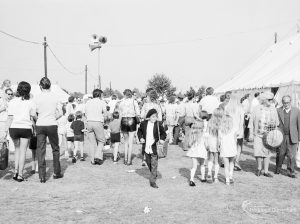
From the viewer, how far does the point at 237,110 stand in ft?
29.5

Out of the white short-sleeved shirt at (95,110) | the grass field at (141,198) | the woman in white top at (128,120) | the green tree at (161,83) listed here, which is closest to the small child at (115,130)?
the woman in white top at (128,120)

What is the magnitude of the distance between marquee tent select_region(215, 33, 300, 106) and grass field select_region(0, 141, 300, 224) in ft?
24.6

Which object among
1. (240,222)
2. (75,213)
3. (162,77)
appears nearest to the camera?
(240,222)

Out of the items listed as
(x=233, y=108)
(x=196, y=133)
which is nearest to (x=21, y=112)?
(x=196, y=133)

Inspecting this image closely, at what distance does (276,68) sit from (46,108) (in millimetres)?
14672

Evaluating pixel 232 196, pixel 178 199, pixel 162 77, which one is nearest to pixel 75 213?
pixel 178 199

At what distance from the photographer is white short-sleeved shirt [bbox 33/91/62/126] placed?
757cm

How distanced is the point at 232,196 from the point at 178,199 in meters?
1.06

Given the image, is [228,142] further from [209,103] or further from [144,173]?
[209,103]

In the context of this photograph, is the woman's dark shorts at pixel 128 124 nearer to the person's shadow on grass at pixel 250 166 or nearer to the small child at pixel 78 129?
the small child at pixel 78 129

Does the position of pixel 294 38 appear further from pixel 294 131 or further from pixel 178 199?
pixel 178 199

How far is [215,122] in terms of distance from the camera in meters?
7.83

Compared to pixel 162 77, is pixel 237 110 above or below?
below

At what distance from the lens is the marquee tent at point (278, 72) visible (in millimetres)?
15157
